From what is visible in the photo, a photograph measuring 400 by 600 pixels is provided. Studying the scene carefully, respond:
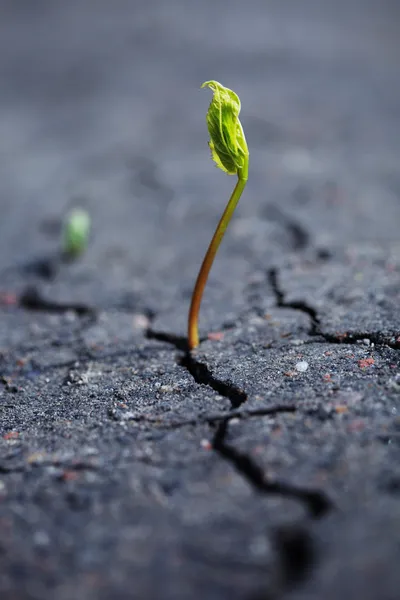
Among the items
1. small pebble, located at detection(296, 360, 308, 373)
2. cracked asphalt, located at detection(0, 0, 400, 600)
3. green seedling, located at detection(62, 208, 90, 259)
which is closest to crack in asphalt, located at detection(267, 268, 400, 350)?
cracked asphalt, located at detection(0, 0, 400, 600)

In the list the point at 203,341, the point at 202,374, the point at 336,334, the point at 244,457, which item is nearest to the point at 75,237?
the point at 203,341

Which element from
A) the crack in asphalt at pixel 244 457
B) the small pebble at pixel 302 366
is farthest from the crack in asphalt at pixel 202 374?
the small pebble at pixel 302 366

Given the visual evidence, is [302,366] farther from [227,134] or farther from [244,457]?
[227,134]

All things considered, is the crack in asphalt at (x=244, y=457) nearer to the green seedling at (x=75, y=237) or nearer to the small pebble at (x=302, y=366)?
the small pebble at (x=302, y=366)

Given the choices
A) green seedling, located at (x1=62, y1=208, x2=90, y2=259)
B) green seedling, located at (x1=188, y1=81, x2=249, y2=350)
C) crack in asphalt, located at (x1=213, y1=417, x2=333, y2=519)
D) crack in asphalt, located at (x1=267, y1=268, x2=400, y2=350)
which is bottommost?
crack in asphalt, located at (x1=213, y1=417, x2=333, y2=519)

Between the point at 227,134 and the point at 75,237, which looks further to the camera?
the point at 75,237

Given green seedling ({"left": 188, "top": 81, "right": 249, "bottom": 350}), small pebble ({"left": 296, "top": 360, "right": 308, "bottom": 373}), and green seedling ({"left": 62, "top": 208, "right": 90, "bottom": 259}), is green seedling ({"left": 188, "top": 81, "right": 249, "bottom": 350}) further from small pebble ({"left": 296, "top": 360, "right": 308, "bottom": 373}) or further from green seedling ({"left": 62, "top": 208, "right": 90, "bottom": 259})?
green seedling ({"left": 62, "top": 208, "right": 90, "bottom": 259})
